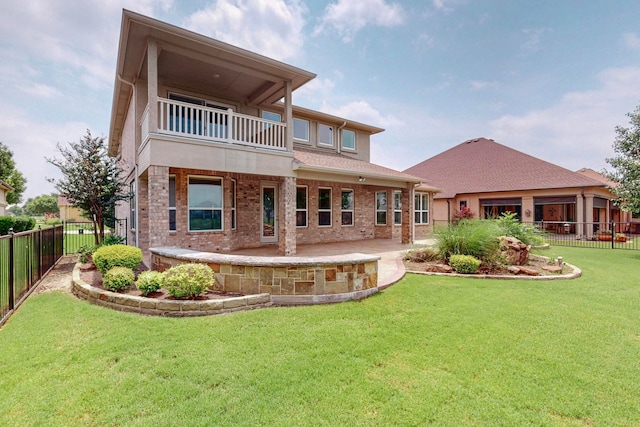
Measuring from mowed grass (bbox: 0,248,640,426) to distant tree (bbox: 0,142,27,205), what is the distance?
3852 centimetres

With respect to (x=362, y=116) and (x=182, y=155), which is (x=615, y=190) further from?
(x=182, y=155)

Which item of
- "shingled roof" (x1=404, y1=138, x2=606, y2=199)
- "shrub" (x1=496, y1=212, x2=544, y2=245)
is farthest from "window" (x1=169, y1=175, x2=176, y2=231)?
"shingled roof" (x1=404, y1=138, x2=606, y2=199)

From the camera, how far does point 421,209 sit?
18953mm

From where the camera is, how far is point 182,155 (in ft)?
25.4

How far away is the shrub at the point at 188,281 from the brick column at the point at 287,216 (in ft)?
15.2

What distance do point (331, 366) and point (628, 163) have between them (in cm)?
1652

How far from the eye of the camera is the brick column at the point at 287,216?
970cm

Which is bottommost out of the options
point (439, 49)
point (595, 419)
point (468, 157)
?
point (595, 419)

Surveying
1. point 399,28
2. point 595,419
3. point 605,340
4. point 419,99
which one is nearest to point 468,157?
point 419,99

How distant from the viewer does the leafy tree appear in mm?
9555

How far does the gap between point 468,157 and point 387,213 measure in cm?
1521

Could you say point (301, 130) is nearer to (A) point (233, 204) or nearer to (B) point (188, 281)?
(A) point (233, 204)

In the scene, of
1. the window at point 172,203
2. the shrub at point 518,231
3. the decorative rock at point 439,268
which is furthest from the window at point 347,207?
the window at point 172,203

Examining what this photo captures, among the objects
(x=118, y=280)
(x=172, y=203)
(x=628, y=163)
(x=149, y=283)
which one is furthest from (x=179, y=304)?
(x=628, y=163)
